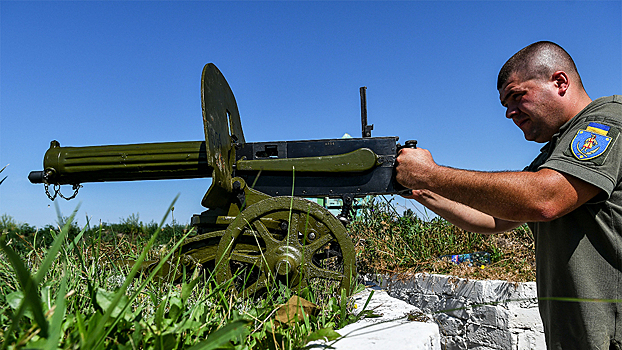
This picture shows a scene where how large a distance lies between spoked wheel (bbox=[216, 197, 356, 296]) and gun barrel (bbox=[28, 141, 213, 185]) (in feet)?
2.79

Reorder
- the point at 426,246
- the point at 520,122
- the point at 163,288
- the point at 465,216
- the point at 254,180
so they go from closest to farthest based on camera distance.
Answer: the point at 163,288
the point at 520,122
the point at 465,216
the point at 254,180
the point at 426,246

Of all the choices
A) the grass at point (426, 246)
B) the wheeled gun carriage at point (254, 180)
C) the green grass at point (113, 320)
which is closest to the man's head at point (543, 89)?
the wheeled gun carriage at point (254, 180)

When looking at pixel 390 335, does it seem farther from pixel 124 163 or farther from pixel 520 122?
pixel 124 163

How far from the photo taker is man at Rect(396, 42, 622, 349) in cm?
194

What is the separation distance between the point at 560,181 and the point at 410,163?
97 centimetres

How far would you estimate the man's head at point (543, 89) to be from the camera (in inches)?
93.7

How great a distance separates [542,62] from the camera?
2.42 metres

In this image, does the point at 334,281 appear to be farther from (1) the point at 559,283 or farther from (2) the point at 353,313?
(1) the point at 559,283

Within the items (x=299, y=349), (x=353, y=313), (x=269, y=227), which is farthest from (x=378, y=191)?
(x=299, y=349)

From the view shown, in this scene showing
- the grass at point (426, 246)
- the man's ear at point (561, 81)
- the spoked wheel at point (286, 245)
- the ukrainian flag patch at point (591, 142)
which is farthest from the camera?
the grass at point (426, 246)

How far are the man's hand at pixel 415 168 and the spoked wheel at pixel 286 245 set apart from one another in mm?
597

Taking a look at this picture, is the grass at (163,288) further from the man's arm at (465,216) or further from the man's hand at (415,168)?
the man's arm at (465,216)

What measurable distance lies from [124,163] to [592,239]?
11.8 feet

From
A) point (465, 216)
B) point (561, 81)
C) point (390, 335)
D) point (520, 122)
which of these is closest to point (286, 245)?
point (390, 335)
